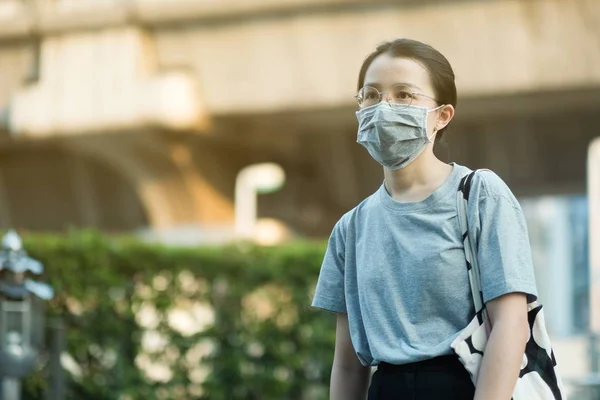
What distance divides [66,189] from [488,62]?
9471 mm

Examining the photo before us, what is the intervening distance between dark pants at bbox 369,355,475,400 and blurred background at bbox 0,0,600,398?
33.3ft

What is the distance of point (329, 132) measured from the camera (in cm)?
1797

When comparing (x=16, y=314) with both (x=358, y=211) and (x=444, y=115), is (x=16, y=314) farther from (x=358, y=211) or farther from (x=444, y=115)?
(x=444, y=115)

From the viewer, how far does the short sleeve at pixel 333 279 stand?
10.7 feet

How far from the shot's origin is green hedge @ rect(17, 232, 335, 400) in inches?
352

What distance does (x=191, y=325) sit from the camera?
910cm

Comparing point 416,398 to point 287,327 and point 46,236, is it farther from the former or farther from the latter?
point 46,236

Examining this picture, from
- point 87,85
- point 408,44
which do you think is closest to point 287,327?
point 408,44

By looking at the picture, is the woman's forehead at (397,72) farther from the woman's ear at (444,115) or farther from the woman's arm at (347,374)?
the woman's arm at (347,374)

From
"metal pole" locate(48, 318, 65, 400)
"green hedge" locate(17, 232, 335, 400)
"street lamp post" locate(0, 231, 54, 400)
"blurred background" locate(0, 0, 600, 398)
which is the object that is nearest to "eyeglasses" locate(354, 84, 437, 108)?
"street lamp post" locate(0, 231, 54, 400)

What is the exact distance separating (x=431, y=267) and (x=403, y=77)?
1.63 feet

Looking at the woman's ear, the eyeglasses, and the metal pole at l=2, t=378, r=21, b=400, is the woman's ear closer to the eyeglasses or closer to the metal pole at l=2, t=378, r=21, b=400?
the eyeglasses

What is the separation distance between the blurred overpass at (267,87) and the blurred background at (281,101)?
2cm

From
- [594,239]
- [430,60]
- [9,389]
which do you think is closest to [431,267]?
[430,60]
